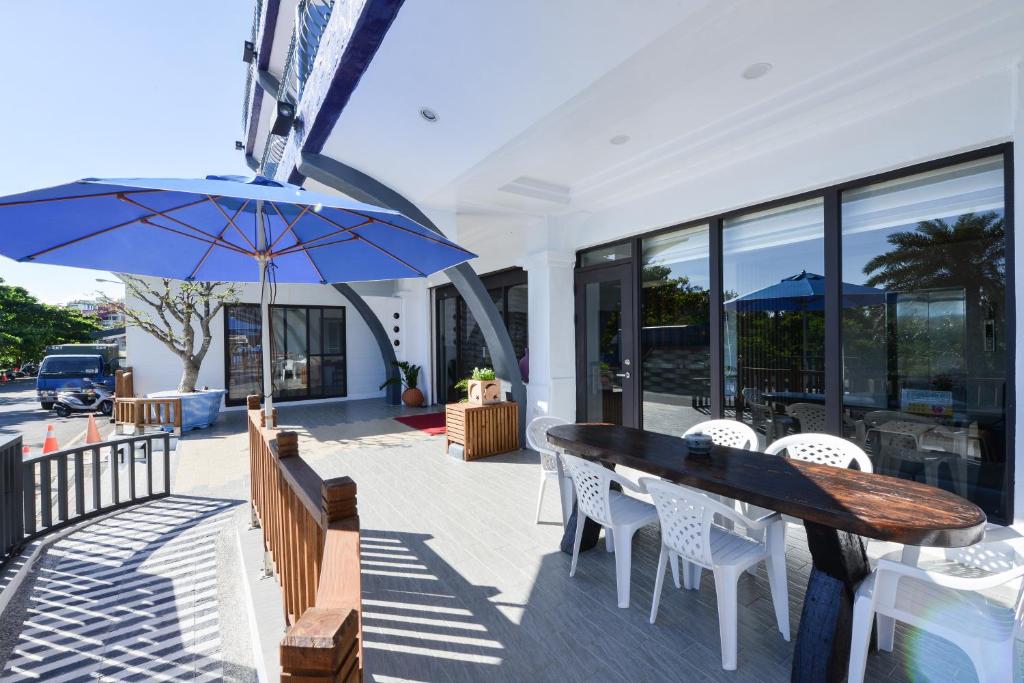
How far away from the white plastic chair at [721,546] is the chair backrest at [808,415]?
186 centimetres

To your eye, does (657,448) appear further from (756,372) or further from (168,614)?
(168,614)

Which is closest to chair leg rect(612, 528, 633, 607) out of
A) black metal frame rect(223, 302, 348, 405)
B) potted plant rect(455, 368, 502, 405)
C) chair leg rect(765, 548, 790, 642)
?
chair leg rect(765, 548, 790, 642)

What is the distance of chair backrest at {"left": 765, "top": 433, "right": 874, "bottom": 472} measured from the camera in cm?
277

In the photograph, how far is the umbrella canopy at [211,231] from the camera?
82.4 inches

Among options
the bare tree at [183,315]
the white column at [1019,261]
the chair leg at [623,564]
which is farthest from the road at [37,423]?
the white column at [1019,261]

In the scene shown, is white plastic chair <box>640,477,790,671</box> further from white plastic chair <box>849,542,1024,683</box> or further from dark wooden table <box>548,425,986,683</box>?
white plastic chair <box>849,542,1024,683</box>

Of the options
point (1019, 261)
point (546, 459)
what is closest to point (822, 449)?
point (1019, 261)

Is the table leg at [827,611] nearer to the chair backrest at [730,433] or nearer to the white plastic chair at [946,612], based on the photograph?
the white plastic chair at [946,612]

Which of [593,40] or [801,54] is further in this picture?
[801,54]

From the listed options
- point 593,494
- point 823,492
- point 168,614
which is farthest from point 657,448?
point 168,614

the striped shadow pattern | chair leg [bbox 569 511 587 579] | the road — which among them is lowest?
the striped shadow pattern

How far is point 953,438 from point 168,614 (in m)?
4.94

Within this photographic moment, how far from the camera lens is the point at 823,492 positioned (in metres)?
2.04

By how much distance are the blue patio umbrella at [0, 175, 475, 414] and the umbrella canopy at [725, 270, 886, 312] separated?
2.74 m
